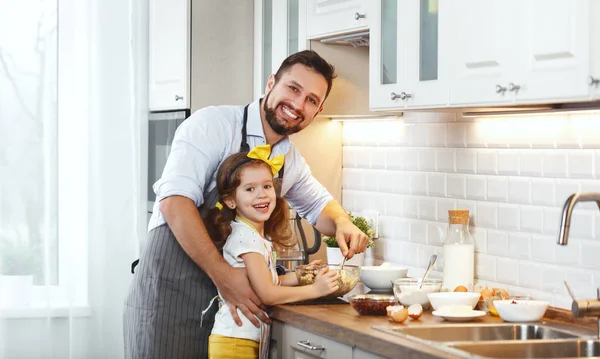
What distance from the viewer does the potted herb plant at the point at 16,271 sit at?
404 centimetres

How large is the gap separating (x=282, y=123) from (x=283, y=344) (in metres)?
0.77

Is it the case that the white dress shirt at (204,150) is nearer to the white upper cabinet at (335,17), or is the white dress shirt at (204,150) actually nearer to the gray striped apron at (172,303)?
the gray striped apron at (172,303)

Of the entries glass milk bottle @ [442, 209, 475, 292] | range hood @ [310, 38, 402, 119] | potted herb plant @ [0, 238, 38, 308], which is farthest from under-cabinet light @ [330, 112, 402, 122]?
potted herb plant @ [0, 238, 38, 308]

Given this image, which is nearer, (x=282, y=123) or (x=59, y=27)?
(x=282, y=123)

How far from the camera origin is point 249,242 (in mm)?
2963

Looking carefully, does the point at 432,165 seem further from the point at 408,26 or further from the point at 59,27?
the point at 59,27

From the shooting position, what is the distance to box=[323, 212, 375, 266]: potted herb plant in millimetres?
3709

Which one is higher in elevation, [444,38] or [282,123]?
[444,38]

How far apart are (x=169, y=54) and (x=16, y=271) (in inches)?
46.6

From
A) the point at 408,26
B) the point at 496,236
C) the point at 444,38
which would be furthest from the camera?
the point at 496,236

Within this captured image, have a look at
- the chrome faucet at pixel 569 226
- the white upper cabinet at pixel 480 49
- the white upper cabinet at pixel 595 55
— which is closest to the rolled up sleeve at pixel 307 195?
the white upper cabinet at pixel 480 49

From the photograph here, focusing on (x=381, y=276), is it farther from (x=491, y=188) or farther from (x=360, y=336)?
(x=360, y=336)

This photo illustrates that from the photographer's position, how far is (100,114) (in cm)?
419

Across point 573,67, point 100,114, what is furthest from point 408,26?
point 100,114
